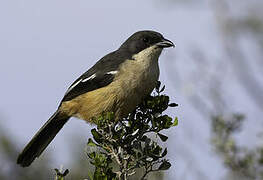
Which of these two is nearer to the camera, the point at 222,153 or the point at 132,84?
the point at 132,84

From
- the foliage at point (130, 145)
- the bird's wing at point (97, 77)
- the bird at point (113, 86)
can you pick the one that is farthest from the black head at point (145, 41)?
the foliage at point (130, 145)

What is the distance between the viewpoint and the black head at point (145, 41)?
6.85 meters

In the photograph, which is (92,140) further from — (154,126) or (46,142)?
(46,142)

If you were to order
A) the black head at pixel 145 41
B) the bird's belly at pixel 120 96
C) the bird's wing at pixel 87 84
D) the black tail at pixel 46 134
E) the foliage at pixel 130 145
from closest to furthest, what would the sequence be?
the foliage at pixel 130 145
the bird's belly at pixel 120 96
the bird's wing at pixel 87 84
the black head at pixel 145 41
the black tail at pixel 46 134

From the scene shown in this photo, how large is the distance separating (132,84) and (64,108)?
1106mm

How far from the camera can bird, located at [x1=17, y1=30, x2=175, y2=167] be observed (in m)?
6.39

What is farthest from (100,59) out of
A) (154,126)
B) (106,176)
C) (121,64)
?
(106,176)

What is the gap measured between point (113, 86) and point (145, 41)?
78 centimetres

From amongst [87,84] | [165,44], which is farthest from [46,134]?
[165,44]

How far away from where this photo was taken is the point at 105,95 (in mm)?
6609

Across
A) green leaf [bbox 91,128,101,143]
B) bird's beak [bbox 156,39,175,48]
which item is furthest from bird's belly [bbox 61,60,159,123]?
green leaf [bbox 91,128,101,143]

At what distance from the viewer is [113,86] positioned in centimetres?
656

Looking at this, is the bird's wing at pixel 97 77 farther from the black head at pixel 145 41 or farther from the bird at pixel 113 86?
the black head at pixel 145 41

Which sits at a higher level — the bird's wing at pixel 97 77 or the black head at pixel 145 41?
the black head at pixel 145 41
